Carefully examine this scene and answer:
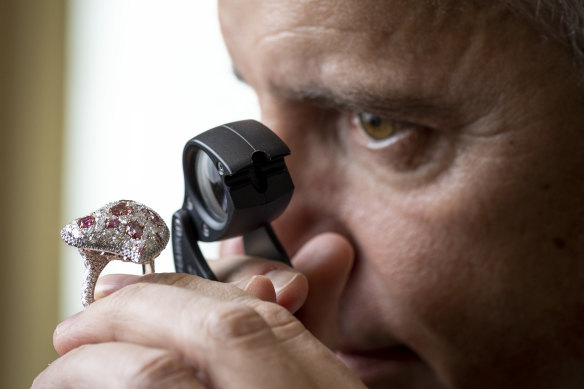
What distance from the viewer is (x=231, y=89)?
6.98ft

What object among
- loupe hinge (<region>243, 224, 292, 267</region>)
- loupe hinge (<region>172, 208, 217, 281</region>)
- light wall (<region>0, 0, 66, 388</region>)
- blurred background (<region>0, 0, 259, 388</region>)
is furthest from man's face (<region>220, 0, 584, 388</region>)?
light wall (<region>0, 0, 66, 388</region>)

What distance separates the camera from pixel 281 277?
88 cm

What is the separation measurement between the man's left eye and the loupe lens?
0.99 ft

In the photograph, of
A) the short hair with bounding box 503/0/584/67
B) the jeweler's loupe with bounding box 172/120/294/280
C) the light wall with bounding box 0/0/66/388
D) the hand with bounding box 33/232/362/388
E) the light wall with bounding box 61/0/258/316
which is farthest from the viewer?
the light wall with bounding box 61/0/258/316

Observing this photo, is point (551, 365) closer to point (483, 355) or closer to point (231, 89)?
point (483, 355)

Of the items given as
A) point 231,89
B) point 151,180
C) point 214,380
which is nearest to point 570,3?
point 214,380

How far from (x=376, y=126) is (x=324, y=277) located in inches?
9.6

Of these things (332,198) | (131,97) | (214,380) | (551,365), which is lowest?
(551,365)

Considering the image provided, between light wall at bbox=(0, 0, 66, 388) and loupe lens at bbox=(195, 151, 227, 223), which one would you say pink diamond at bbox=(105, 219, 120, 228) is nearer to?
loupe lens at bbox=(195, 151, 227, 223)

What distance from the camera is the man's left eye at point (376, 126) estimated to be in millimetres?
1054

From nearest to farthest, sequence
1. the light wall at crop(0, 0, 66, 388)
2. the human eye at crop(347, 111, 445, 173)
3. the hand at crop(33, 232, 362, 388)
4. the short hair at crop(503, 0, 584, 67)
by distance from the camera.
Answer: the hand at crop(33, 232, 362, 388), the short hair at crop(503, 0, 584, 67), the human eye at crop(347, 111, 445, 173), the light wall at crop(0, 0, 66, 388)

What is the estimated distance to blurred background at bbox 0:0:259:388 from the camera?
2.08m

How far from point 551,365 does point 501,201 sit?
0.28 meters

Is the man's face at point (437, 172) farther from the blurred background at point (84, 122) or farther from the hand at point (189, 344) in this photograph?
the blurred background at point (84, 122)
